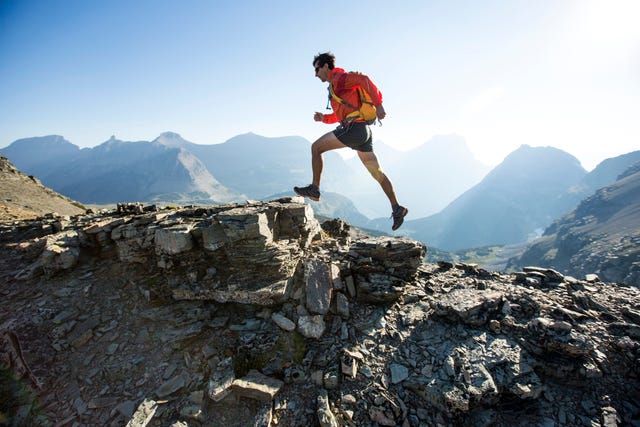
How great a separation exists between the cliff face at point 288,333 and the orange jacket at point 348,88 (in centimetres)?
379

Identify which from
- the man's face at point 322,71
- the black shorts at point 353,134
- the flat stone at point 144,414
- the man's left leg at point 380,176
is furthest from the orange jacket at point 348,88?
the flat stone at point 144,414

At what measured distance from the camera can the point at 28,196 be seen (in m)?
26.4

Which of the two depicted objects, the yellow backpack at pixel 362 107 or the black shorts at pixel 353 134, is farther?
the black shorts at pixel 353 134

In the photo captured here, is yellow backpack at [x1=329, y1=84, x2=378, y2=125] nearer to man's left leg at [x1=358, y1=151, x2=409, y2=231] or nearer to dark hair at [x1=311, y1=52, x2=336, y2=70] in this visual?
dark hair at [x1=311, y1=52, x2=336, y2=70]

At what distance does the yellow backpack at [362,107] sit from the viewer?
786 centimetres

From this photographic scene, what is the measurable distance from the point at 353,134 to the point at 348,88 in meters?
1.35

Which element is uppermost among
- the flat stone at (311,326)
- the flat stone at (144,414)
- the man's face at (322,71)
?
the man's face at (322,71)

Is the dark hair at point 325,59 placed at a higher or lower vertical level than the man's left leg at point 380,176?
higher

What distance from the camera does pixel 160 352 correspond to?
6.76 meters

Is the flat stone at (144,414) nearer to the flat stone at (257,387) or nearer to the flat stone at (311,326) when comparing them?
the flat stone at (257,387)

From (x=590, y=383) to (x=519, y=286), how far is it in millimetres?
3129

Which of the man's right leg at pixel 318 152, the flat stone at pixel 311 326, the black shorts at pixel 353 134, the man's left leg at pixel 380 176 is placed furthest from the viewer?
the man's left leg at pixel 380 176

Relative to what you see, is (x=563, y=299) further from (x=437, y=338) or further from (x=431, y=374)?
(x=431, y=374)

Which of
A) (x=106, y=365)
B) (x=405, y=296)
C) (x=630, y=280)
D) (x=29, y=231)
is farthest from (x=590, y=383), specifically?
(x=630, y=280)
